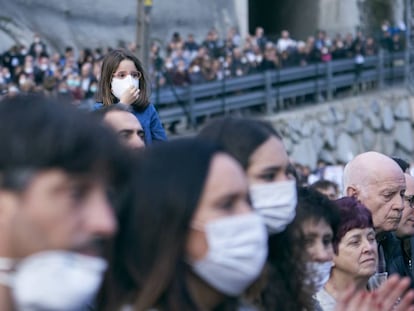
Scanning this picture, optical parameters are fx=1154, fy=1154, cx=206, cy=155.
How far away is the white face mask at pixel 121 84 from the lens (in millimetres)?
6343

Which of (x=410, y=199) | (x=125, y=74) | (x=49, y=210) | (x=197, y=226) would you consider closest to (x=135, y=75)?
(x=125, y=74)

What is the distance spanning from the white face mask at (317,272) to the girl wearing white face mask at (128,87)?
6.08ft

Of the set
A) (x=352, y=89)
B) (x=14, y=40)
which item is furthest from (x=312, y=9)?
(x=14, y=40)

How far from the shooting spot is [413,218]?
714cm

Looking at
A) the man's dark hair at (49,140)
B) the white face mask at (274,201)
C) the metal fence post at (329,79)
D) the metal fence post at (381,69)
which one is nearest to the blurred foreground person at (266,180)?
the white face mask at (274,201)

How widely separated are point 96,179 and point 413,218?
4.54 m

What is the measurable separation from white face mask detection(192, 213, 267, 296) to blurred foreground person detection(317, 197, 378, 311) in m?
2.06

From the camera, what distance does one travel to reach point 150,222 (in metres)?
3.26

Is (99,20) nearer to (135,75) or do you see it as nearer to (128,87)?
(135,75)

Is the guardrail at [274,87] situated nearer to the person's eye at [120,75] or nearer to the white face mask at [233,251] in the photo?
the person's eye at [120,75]

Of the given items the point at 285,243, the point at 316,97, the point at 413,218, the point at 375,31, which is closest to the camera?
the point at 285,243

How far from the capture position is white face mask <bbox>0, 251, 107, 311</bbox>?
→ 2666 millimetres

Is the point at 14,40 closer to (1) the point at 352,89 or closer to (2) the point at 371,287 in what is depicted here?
(1) the point at 352,89

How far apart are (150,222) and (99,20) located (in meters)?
21.5
